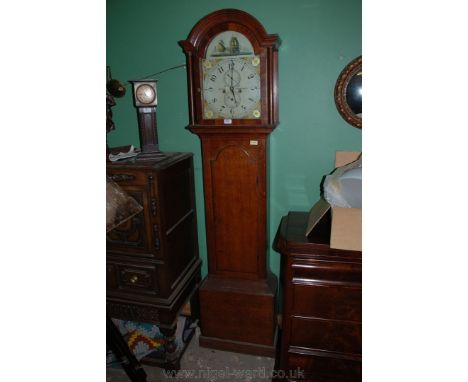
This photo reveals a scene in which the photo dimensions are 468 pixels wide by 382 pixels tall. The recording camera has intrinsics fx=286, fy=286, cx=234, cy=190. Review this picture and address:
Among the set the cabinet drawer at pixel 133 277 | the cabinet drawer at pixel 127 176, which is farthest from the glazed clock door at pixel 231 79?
the cabinet drawer at pixel 133 277

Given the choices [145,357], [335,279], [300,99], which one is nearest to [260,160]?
[300,99]

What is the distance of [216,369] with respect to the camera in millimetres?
1907

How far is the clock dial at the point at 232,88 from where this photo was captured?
165 centimetres

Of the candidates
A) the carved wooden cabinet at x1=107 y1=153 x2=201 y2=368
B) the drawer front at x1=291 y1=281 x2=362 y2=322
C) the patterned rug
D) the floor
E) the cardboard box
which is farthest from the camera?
the patterned rug

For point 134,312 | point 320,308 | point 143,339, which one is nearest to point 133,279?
point 134,312

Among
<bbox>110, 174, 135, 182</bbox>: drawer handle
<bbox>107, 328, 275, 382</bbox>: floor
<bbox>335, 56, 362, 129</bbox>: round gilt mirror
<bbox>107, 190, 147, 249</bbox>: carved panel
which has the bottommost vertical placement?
<bbox>107, 328, 275, 382</bbox>: floor

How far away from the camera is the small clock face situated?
1.77 m

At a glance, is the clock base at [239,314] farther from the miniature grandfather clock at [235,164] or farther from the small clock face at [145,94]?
the small clock face at [145,94]

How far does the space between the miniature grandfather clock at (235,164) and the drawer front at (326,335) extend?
0.90 feet

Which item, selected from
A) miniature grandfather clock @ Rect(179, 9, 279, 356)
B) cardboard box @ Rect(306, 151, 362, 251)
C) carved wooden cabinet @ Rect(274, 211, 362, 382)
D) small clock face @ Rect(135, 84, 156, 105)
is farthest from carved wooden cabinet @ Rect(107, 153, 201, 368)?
cardboard box @ Rect(306, 151, 362, 251)

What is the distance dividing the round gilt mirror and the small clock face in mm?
1137

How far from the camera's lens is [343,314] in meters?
1.52

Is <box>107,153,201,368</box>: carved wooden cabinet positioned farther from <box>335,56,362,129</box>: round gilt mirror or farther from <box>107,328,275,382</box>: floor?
<box>335,56,362,129</box>: round gilt mirror
